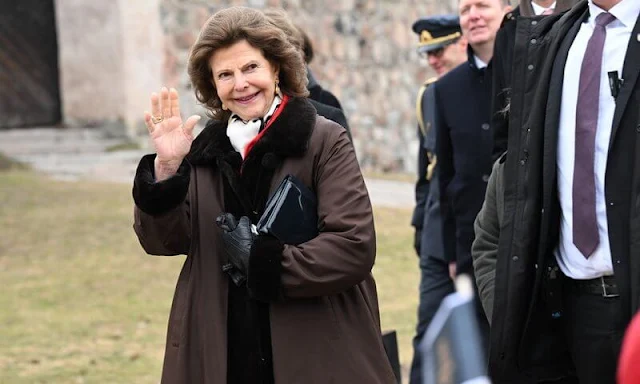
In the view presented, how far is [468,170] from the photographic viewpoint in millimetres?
5238

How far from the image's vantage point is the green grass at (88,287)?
23.1ft

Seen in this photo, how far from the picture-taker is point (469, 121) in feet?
17.3

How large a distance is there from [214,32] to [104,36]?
437 inches

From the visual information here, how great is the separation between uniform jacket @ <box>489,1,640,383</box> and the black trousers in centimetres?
9

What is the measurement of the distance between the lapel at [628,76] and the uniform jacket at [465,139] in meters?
1.94

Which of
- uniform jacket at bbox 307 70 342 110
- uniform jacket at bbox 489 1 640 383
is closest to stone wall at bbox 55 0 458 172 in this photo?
uniform jacket at bbox 307 70 342 110

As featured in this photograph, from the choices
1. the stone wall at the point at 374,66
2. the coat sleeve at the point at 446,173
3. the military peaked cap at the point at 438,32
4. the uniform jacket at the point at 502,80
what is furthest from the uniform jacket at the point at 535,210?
the stone wall at the point at 374,66

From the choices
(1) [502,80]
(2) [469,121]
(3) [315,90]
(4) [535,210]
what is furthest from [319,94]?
(4) [535,210]

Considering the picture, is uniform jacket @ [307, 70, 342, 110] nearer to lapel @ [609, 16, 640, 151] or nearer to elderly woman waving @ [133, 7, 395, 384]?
elderly woman waving @ [133, 7, 395, 384]

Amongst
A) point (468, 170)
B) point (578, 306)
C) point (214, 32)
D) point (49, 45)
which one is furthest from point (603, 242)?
point (49, 45)

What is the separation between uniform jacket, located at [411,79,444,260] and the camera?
18.8 feet

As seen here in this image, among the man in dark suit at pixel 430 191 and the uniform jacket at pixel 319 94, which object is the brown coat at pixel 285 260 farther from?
the man in dark suit at pixel 430 191

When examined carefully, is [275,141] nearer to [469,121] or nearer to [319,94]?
[319,94]

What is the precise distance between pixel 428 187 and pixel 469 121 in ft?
3.01
